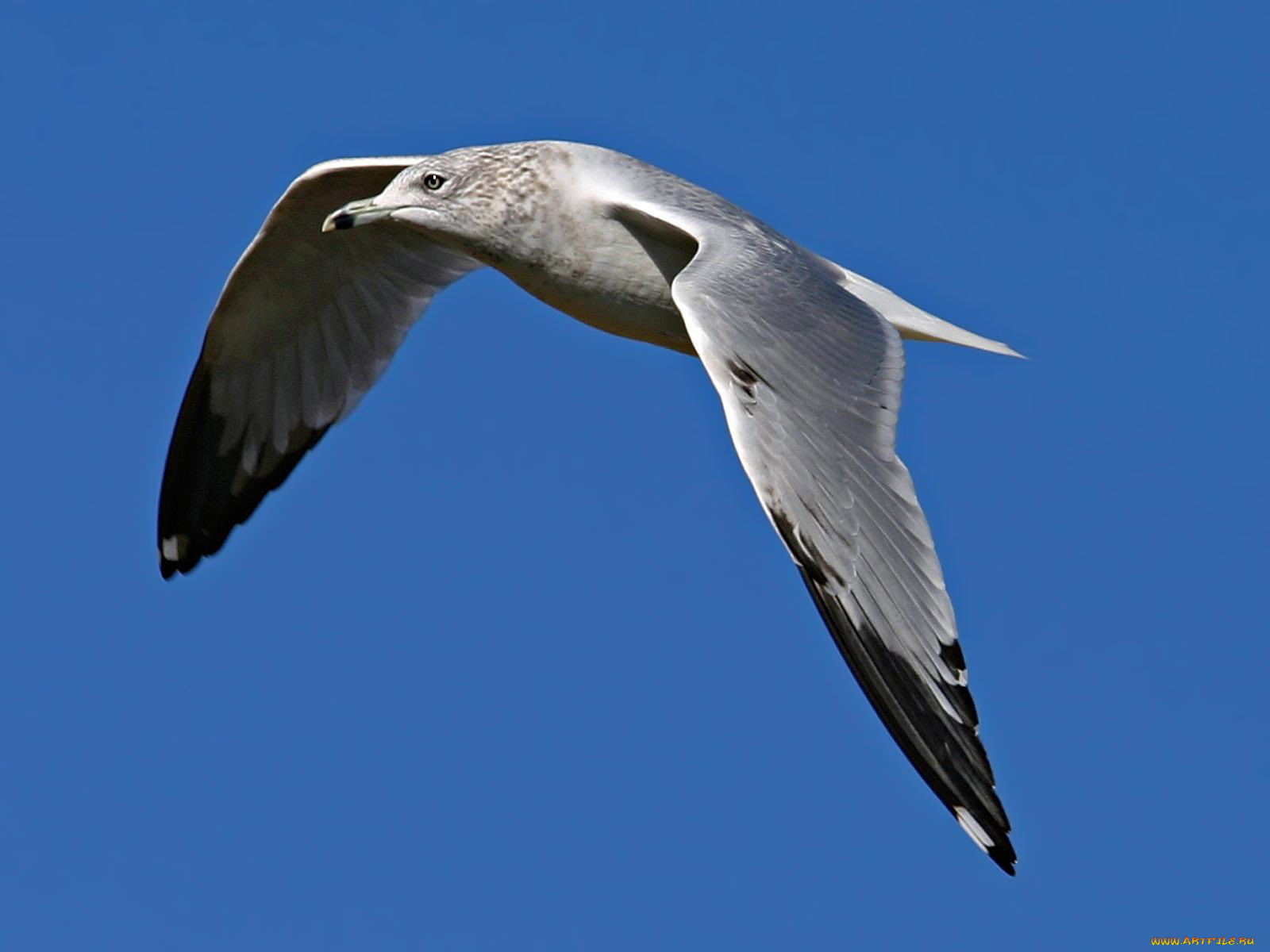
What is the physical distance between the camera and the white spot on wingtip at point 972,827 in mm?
6291

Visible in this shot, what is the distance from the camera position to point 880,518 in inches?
260

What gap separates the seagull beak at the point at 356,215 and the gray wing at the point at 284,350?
86cm

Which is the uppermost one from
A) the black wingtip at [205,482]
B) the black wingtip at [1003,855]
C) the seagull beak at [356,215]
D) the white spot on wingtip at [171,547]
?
the seagull beak at [356,215]

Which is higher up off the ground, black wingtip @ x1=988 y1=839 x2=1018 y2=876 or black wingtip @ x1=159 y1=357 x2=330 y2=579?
black wingtip @ x1=159 y1=357 x2=330 y2=579

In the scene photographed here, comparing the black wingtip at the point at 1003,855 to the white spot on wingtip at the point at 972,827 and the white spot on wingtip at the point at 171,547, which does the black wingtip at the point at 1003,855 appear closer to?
the white spot on wingtip at the point at 972,827

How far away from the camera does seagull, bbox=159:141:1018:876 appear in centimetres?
641

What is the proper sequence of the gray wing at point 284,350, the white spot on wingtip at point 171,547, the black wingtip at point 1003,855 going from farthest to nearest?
the white spot on wingtip at point 171,547, the gray wing at point 284,350, the black wingtip at point 1003,855

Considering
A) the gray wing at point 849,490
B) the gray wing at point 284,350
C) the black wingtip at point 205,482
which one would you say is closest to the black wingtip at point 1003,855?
the gray wing at point 849,490

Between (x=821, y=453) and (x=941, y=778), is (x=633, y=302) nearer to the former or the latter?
(x=821, y=453)

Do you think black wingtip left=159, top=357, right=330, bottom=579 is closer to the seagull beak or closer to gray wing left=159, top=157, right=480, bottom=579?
gray wing left=159, top=157, right=480, bottom=579

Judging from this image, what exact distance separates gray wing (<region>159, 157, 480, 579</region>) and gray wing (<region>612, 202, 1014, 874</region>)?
2.55m

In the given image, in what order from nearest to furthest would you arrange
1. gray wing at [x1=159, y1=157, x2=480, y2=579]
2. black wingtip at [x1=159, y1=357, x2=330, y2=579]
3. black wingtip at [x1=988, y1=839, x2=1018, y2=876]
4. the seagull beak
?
1. black wingtip at [x1=988, y1=839, x2=1018, y2=876]
2. the seagull beak
3. gray wing at [x1=159, y1=157, x2=480, y2=579]
4. black wingtip at [x1=159, y1=357, x2=330, y2=579]

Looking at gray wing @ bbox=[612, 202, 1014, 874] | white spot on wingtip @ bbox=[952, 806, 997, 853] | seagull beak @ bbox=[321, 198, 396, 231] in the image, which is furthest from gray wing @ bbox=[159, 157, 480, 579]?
white spot on wingtip @ bbox=[952, 806, 997, 853]

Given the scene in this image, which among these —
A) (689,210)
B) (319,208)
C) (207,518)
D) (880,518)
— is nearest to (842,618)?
(880,518)
